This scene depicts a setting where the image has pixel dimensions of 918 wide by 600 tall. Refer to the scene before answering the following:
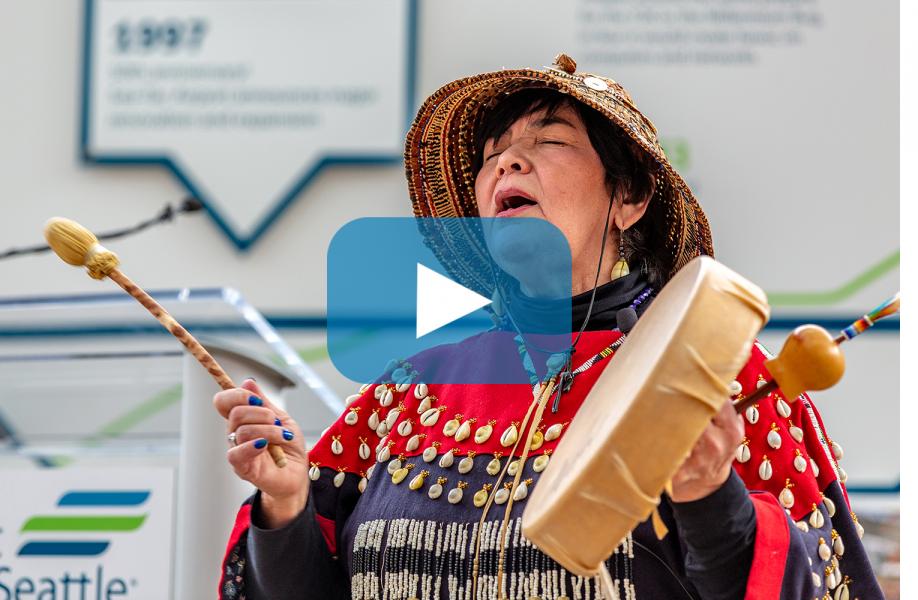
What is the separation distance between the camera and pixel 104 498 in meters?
2.53

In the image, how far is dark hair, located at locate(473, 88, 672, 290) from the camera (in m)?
2.13

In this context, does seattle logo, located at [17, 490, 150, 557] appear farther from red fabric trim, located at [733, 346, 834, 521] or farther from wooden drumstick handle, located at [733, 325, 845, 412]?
wooden drumstick handle, located at [733, 325, 845, 412]

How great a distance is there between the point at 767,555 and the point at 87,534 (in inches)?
59.0

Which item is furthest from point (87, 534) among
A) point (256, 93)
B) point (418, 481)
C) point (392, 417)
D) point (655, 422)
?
point (256, 93)

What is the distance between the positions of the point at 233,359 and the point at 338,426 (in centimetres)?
36

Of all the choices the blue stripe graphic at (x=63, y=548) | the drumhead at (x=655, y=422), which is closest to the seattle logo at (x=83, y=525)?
the blue stripe graphic at (x=63, y=548)

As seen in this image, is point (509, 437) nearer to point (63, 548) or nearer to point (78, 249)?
point (78, 249)

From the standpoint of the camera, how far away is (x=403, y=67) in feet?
A: 15.3

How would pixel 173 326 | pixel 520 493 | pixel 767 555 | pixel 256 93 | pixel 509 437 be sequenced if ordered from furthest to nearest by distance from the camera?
pixel 256 93, pixel 509 437, pixel 520 493, pixel 173 326, pixel 767 555

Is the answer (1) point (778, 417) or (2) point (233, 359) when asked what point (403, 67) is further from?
(1) point (778, 417)

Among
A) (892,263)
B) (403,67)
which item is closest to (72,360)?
(403,67)

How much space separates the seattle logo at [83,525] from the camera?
2.51 meters

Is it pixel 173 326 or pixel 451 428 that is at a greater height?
pixel 173 326

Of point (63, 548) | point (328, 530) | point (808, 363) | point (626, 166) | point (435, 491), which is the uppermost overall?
point (626, 166)
